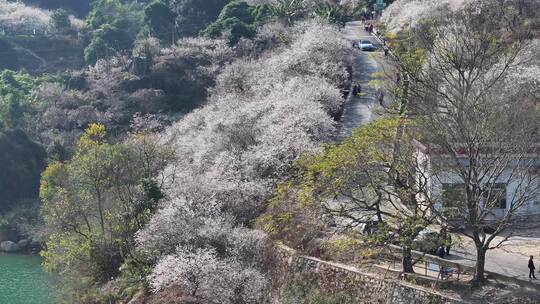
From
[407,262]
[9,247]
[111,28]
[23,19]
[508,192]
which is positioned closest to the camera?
[407,262]

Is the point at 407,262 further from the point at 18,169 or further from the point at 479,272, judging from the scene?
the point at 18,169

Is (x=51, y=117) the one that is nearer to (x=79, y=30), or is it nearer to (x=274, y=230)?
(x=79, y=30)

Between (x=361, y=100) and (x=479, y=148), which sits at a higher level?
(x=479, y=148)

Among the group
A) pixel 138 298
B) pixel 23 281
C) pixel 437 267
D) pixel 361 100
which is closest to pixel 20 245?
pixel 23 281

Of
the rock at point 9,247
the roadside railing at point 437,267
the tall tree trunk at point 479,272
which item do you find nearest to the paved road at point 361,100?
the roadside railing at point 437,267

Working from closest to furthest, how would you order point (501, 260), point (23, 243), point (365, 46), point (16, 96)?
point (501, 260)
point (23, 243)
point (365, 46)
point (16, 96)

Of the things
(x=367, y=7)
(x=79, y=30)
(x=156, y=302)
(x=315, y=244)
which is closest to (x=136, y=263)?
(x=156, y=302)

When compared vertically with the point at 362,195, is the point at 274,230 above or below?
below

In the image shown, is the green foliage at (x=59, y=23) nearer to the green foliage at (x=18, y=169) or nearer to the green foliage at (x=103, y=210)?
the green foliage at (x=18, y=169)
